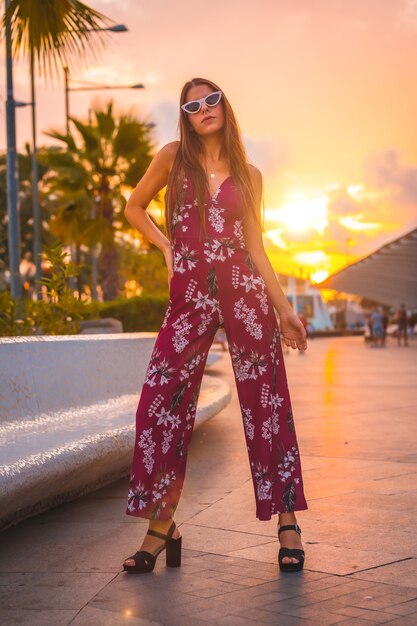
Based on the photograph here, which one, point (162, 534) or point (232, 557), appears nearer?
point (162, 534)

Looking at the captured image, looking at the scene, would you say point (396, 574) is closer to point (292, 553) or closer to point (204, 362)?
point (292, 553)

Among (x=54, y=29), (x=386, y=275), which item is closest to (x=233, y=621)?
(x=54, y=29)

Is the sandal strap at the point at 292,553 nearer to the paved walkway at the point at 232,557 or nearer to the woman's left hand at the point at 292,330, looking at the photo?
the paved walkway at the point at 232,557

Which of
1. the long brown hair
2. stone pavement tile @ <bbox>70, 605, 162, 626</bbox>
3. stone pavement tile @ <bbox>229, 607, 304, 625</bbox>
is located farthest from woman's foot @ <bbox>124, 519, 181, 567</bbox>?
the long brown hair

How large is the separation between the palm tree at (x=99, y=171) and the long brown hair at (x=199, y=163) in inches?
963

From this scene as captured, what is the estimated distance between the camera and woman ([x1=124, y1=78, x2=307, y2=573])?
396 cm

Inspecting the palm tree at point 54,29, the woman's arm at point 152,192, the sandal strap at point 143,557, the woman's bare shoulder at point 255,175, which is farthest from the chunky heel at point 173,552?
the palm tree at point 54,29

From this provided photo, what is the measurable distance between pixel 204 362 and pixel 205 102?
3.34ft

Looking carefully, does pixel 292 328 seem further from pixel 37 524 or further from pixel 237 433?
pixel 237 433

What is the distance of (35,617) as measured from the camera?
3.41 metres

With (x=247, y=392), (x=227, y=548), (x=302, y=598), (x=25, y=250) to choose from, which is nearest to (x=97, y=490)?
(x=227, y=548)

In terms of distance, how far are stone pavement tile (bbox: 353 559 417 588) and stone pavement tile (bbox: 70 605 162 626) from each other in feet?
2.98

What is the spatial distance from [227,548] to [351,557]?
54 centimetres

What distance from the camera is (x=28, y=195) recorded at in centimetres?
6159
